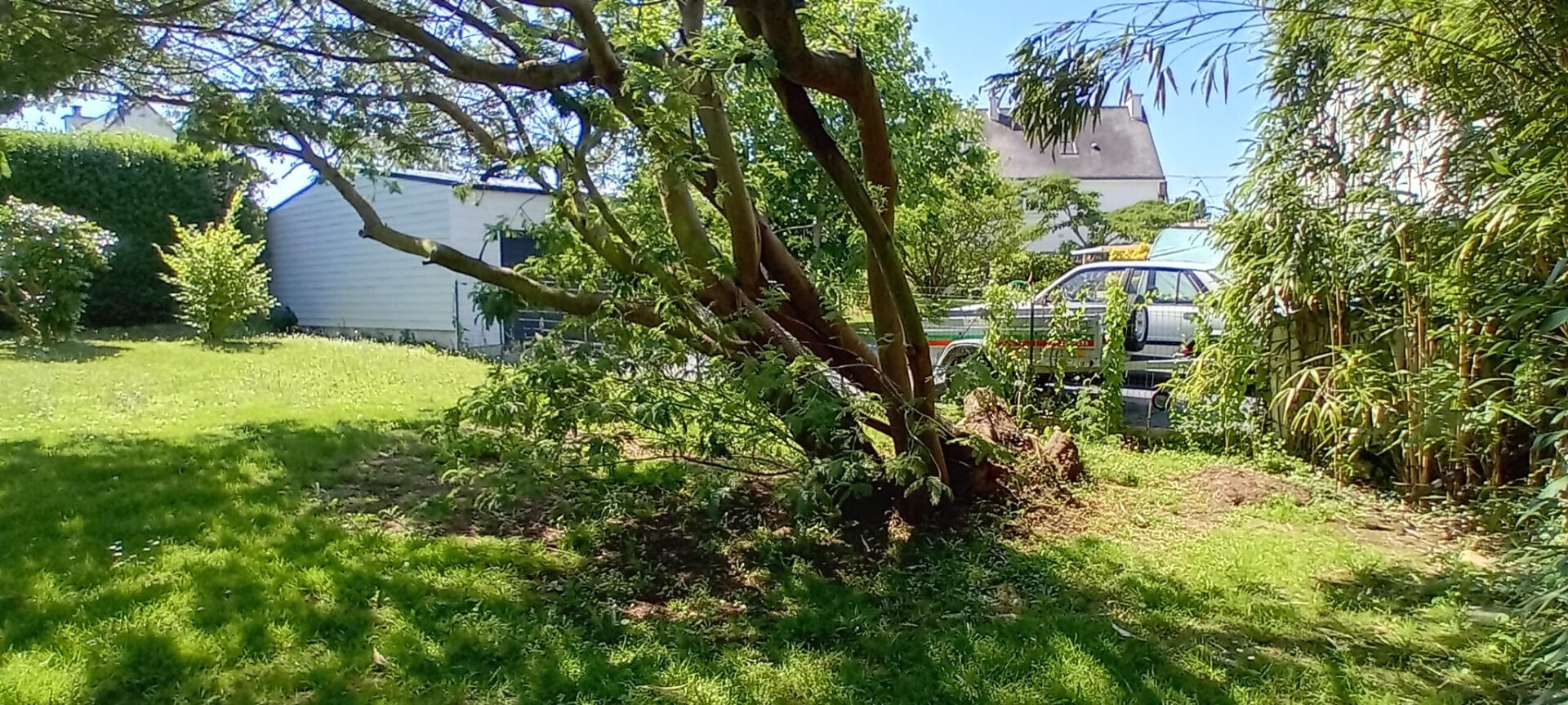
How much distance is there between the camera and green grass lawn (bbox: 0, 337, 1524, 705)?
8.45ft

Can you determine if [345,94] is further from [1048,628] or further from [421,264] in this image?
[421,264]

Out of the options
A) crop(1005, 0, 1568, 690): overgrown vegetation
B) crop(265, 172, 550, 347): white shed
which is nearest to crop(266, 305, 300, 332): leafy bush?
crop(265, 172, 550, 347): white shed

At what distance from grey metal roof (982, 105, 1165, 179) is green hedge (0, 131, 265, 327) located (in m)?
22.2

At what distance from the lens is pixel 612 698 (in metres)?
2.50

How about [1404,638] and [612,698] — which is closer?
[612,698]

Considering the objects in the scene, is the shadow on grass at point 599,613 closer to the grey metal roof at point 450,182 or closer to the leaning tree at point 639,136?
the leaning tree at point 639,136

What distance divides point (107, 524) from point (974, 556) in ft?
12.5

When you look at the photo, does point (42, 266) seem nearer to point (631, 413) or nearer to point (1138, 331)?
point (631, 413)

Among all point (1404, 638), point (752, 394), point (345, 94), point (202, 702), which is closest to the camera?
point (202, 702)

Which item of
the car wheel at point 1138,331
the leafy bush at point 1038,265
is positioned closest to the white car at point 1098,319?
the car wheel at point 1138,331

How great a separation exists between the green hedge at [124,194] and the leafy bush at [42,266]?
2289 mm

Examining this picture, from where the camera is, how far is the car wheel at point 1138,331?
663 cm

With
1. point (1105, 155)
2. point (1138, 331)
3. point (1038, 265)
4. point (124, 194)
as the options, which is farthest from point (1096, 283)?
point (1105, 155)

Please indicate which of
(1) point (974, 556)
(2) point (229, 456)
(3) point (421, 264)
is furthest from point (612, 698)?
(3) point (421, 264)
